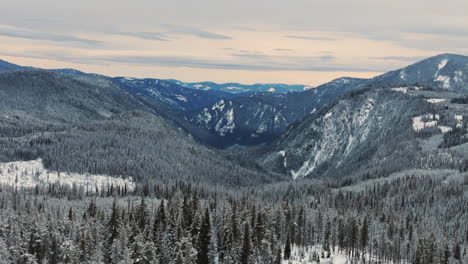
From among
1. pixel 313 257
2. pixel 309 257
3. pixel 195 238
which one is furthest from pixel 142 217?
pixel 309 257

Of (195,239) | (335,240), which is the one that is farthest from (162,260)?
(335,240)

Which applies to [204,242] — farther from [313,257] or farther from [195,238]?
[313,257]

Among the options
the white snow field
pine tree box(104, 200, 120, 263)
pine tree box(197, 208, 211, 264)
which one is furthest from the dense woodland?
the white snow field

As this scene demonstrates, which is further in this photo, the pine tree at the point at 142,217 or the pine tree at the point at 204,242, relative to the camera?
the pine tree at the point at 142,217

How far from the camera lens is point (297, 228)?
7195 inches

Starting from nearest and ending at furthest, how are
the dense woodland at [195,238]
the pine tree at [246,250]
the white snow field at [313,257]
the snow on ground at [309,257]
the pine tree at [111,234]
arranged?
the dense woodland at [195,238] → the pine tree at [246,250] → the pine tree at [111,234] → the snow on ground at [309,257] → the white snow field at [313,257]

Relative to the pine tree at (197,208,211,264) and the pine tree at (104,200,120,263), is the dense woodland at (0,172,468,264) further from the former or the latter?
the pine tree at (104,200,120,263)

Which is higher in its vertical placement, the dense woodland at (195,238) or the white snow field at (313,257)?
the dense woodland at (195,238)

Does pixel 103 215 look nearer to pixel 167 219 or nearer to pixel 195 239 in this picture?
pixel 167 219

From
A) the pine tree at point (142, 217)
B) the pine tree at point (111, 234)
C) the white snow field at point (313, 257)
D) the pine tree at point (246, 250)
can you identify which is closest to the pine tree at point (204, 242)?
the pine tree at point (246, 250)

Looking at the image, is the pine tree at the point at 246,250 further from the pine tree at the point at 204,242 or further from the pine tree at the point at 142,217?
the pine tree at the point at 142,217

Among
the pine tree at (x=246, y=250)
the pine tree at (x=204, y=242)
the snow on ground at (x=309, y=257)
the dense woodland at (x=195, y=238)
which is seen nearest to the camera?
the dense woodland at (x=195, y=238)

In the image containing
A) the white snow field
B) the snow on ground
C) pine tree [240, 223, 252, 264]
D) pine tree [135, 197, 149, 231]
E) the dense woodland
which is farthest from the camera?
the white snow field

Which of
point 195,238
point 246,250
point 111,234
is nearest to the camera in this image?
point 246,250
